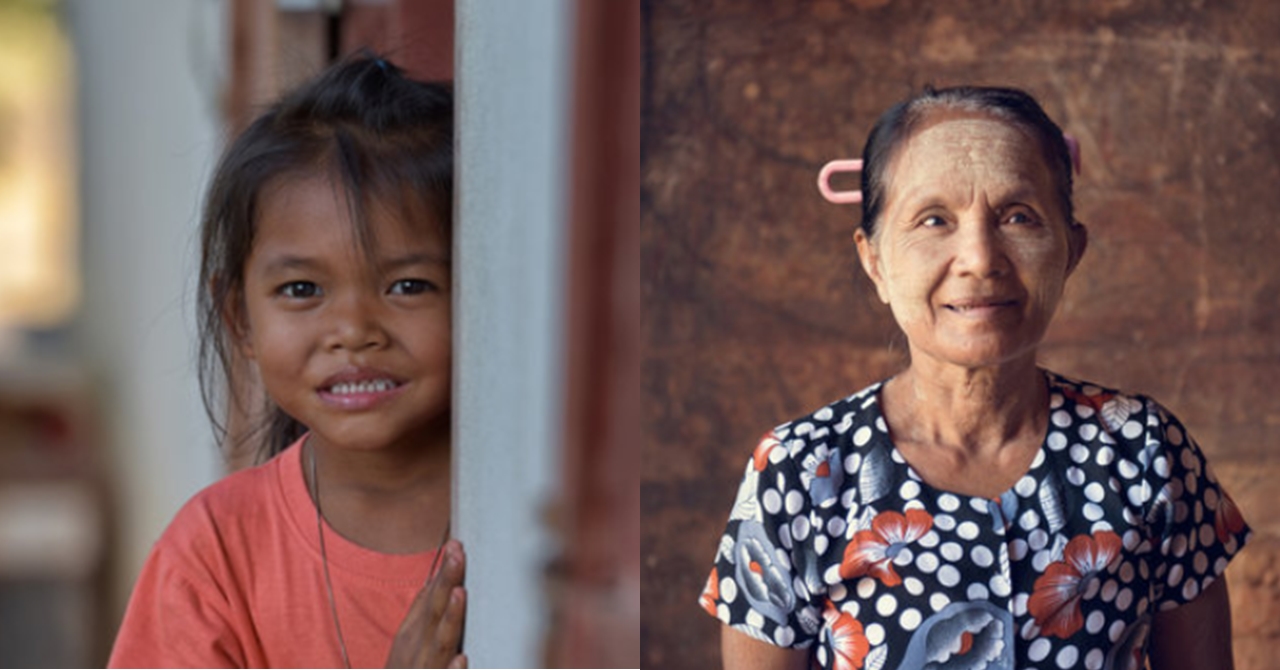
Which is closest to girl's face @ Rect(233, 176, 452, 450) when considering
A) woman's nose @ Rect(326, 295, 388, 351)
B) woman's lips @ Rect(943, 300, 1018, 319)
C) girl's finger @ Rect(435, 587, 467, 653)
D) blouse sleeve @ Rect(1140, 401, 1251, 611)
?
woman's nose @ Rect(326, 295, 388, 351)

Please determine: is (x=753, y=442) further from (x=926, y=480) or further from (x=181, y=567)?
(x=181, y=567)

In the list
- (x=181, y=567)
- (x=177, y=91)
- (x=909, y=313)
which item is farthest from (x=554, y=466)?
(x=177, y=91)

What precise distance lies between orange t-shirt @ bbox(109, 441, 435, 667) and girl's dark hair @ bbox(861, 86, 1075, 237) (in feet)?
2.52

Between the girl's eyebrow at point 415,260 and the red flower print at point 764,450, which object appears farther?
the girl's eyebrow at point 415,260

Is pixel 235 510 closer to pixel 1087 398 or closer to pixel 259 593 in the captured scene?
pixel 259 593

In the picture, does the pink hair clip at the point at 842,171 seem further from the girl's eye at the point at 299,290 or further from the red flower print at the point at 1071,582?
the girl's eye at the point at 299,290

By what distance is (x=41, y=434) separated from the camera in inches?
353

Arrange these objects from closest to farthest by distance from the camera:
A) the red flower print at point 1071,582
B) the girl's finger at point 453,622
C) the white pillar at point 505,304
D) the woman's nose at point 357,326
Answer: the red flower print at point 1071,582, the white pillar at point 505,304, the girl's finger at point 453,622, the woman's nose at point 357,326

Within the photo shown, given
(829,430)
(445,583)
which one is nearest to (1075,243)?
(829,430)

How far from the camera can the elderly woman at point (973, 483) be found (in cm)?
145

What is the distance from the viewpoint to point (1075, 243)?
1.49m

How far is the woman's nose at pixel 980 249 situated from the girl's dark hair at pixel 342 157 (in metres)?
0.68

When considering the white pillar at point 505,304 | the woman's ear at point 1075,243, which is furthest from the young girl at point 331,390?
the woman's ear at point 1075,243

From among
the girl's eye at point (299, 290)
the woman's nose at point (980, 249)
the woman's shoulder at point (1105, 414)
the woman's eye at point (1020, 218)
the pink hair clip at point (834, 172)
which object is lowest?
the woman's shoulder at point (1105, 414)
